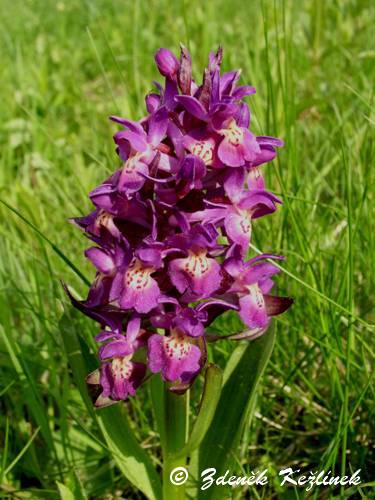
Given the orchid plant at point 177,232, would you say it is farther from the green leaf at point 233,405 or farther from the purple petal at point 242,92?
the green leaf at point 233,405

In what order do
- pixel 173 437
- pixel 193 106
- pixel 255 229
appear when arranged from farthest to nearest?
1. pixel 255 229
2. pixel 173 437
3. pixel 193 106

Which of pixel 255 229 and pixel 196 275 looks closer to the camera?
pixel 196 275

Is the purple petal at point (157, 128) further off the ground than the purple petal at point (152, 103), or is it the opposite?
the purple petal at point (152, 103)

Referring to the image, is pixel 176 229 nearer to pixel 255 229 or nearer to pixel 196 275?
pixel 196 275

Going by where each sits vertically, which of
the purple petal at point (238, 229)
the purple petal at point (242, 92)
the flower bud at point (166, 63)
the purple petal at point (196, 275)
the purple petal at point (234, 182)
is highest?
the flower bud at point (166, 63)

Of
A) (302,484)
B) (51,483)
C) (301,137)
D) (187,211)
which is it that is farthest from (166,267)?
(301,137)

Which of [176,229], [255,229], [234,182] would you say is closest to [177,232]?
[176,229]

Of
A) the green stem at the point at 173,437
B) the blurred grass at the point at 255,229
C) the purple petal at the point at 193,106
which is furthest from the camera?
the blurred grass at the point at 255,229

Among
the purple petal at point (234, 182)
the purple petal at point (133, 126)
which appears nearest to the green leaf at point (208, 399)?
the purple petal at point (234, 182)
